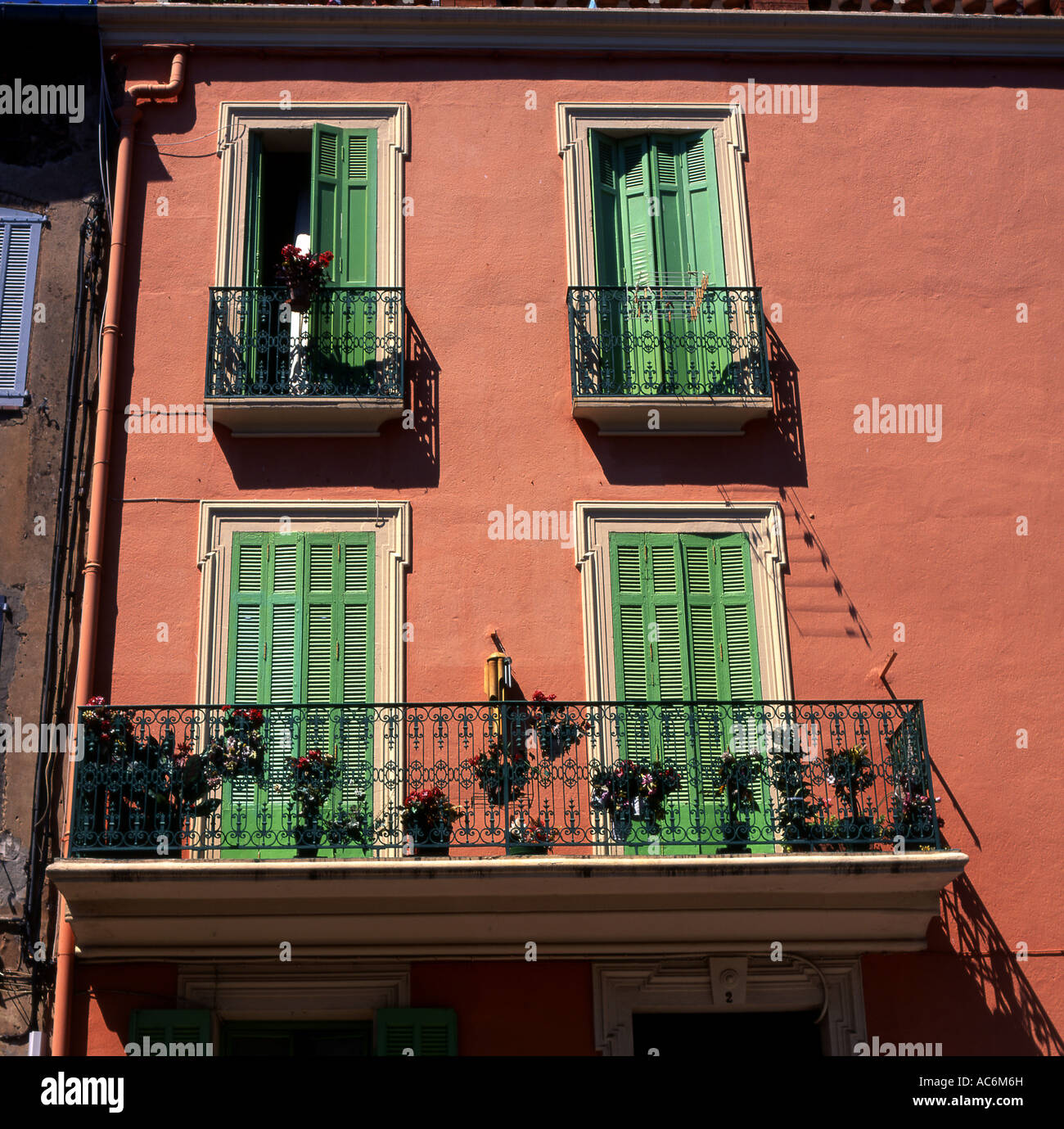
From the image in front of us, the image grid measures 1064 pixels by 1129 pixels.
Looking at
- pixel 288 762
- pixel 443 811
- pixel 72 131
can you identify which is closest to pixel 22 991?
pixel 288 762

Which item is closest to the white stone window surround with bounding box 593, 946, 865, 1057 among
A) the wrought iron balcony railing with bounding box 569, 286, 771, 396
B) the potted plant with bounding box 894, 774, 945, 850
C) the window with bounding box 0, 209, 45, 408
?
the potted plant with bounding box 894, 774, 945, 850

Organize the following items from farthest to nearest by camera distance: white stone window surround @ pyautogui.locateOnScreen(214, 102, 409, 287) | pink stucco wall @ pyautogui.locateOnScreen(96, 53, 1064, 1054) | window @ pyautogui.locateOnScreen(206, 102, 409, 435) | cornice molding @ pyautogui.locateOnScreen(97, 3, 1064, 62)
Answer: cornice molding @ pyautogui.locateOnScreen(97, 3, 1064, 62) < white stone window surround @ pyautogui.locateOnScreen(214, 102, 409, 287) < window @ pyautogui.locateOnScreen(206, 102, 409, 435) < pink stucco wall @ pyautogui.locateOnScreen(96, 53, 1064, 1054)

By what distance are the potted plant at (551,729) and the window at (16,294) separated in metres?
5.11

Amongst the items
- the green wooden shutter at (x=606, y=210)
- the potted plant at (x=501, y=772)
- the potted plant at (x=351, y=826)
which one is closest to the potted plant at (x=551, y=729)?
the potted plant at (x=501, y=772)

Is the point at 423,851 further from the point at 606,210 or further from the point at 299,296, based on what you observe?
the point at 606,210

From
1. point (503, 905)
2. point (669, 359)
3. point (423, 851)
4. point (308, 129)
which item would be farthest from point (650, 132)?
point (503, 905)

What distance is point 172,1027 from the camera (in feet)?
34.8

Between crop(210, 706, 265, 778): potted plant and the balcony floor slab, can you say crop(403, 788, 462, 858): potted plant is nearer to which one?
the balcony floor slab

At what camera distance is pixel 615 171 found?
1350 cm

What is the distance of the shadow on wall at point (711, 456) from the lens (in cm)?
1237

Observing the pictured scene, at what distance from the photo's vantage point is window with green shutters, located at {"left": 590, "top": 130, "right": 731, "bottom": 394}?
12.6m

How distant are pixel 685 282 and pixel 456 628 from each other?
3.77 m

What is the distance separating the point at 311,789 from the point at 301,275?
14.4ft

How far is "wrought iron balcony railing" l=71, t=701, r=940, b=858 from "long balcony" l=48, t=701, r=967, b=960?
19mm
